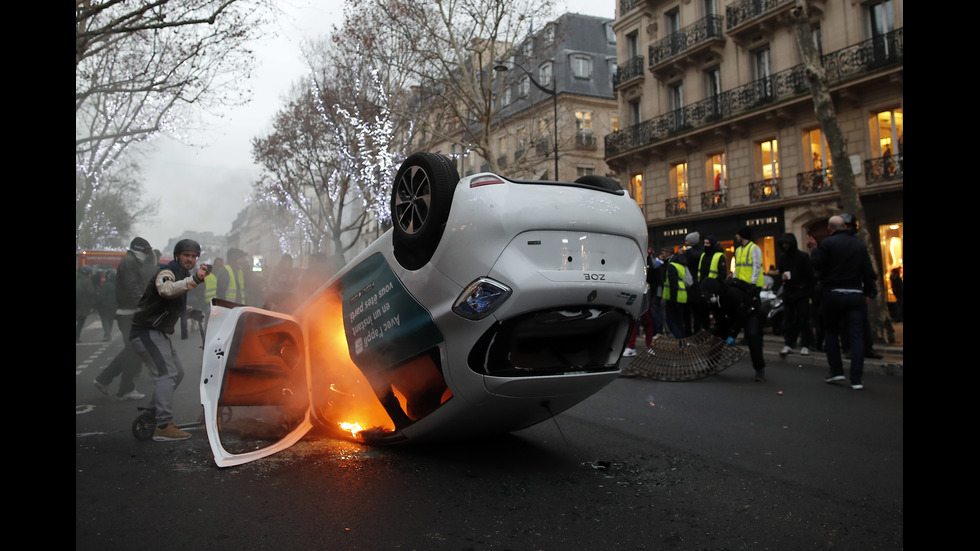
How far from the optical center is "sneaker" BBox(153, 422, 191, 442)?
193 inches

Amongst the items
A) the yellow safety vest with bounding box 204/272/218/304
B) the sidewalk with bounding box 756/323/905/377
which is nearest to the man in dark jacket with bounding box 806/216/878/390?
the sidewalk with bounding box 756/323/905/377

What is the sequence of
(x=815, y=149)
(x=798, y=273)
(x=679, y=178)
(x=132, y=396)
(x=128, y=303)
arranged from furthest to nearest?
(x=679, y=178) → (x=815, y=149) → (x=798, y=273) → (x=128, y=303) → (x=132, y=396)

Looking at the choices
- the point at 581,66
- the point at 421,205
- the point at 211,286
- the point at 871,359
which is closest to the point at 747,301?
the point at 871,359

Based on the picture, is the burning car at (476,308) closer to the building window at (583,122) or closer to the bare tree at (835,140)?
the bare tree at (835,140)

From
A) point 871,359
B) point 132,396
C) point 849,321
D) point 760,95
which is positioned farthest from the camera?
point 760,95

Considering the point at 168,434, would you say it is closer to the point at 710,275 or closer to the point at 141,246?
the point at 141,246

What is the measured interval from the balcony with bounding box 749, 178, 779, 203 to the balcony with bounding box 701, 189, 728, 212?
1.08 meters

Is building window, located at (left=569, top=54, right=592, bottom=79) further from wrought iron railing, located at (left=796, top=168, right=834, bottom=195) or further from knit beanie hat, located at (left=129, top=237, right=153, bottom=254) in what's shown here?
knit beanie hat, located at (left=129, top=237, right=153, bottom=254)

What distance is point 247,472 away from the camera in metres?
3.89

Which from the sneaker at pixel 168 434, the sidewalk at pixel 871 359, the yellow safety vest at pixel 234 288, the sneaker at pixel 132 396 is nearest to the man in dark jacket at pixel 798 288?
the sidewalk at pixel 871 359

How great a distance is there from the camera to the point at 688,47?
81.1ft

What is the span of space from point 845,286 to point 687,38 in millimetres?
20915
